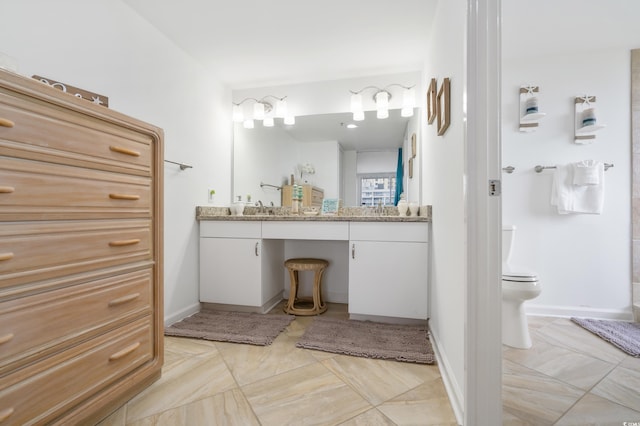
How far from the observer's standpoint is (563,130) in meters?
2.41

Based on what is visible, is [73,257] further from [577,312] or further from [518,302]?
[577,312]

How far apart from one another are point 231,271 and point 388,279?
50.9 inches

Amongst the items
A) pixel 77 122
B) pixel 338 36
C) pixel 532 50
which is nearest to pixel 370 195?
pixel 338 36

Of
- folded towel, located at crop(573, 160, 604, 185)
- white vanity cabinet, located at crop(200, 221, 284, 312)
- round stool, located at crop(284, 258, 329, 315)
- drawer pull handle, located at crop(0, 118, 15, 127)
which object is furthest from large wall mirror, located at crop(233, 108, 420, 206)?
drawer pull handle, located at crop(0, 118, 15, 127)

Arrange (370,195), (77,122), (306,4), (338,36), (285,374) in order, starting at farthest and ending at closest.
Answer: (370,195)
(338,36)
(306,4)
(285,374)
(77,122)

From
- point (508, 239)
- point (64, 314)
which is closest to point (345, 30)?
point (508, 239)

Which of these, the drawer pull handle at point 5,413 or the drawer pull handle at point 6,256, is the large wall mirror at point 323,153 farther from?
the drawer pull handle at point 5,413

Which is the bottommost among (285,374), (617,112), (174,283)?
(285,374)

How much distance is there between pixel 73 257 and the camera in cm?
103

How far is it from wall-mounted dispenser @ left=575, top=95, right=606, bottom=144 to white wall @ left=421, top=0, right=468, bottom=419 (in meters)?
1.37

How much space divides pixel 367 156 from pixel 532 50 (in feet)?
5.15

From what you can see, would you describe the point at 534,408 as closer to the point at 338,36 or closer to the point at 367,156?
the point at 367,156

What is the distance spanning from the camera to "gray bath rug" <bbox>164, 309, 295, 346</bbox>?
75.6 inches

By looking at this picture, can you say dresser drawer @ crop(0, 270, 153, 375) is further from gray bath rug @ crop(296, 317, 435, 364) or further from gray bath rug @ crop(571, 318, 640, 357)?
gray bath rug @ crop(571, 318, 640, 357)
